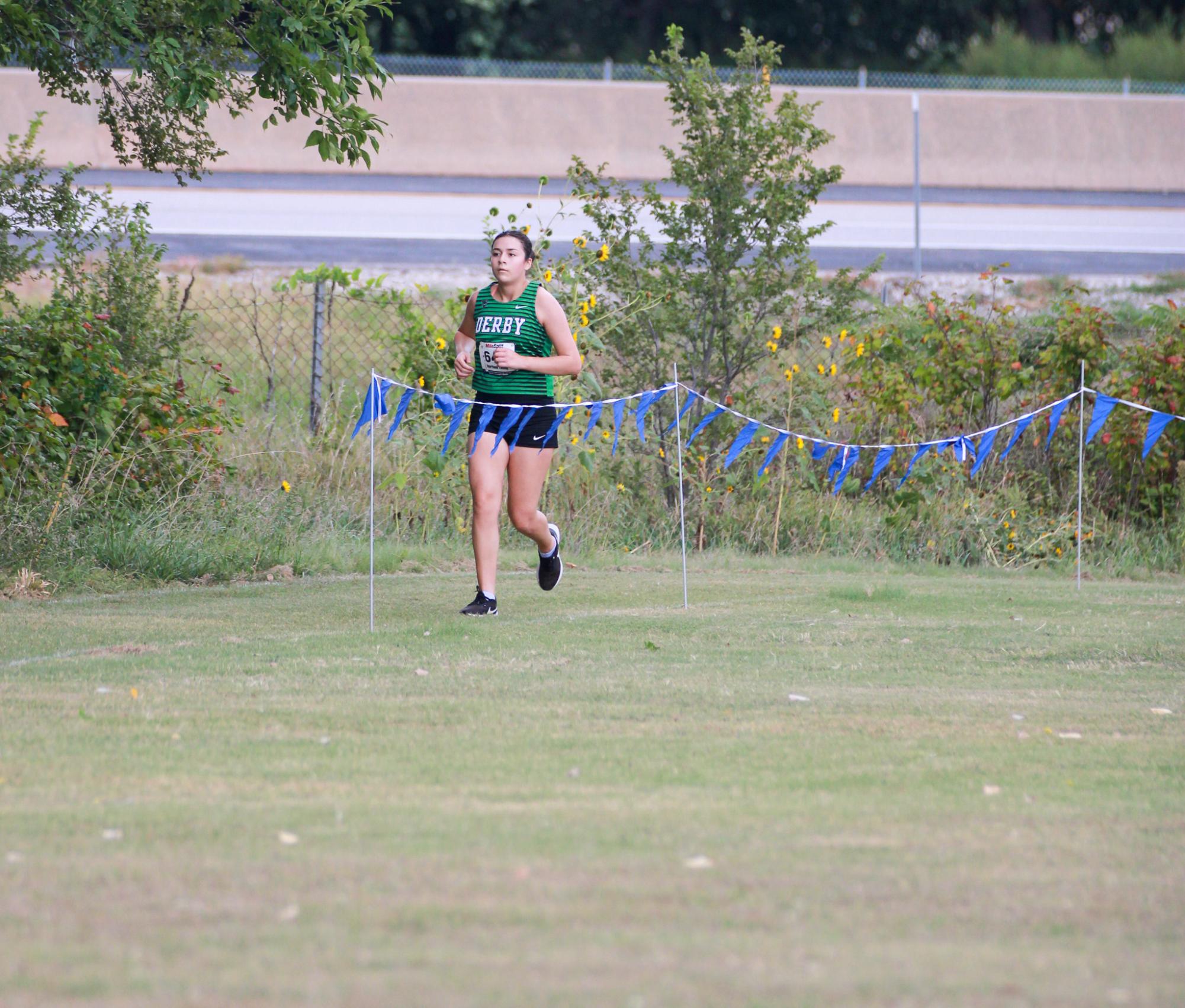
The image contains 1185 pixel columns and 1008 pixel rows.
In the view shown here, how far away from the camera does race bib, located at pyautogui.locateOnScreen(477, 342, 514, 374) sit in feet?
25.4

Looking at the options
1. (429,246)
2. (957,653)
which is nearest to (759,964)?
(957,653)

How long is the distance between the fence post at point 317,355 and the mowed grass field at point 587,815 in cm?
519

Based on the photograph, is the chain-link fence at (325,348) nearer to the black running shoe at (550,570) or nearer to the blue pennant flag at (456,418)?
the blue pennant flag at (456,418)

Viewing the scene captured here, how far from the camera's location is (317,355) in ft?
41.8

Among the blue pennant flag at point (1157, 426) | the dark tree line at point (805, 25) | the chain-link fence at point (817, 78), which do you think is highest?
the dark tree line at point (805, 25)

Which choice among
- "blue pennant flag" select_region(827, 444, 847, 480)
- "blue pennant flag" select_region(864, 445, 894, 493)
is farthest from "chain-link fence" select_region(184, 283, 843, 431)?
"blue pennant flag" select_region(864, 445, 894, 493)

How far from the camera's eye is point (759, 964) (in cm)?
293

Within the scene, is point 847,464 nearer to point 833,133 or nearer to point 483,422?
point 483,422

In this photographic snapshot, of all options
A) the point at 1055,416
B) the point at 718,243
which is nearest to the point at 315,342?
the point at 718,243

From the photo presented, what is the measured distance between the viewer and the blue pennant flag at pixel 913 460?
435 inches

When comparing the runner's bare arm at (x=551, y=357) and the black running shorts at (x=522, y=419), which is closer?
the runner's bare arm at (x=551, y=357)

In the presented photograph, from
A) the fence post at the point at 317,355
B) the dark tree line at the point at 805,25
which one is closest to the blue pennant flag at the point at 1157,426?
the fence post at the point at 317,355

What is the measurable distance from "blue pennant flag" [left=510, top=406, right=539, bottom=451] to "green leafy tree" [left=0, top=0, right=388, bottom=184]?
1.47 meters

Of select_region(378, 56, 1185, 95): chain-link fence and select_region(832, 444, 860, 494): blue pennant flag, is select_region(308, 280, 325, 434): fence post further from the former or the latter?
select_region(378, 56, 1185, 95): chain-link fence
